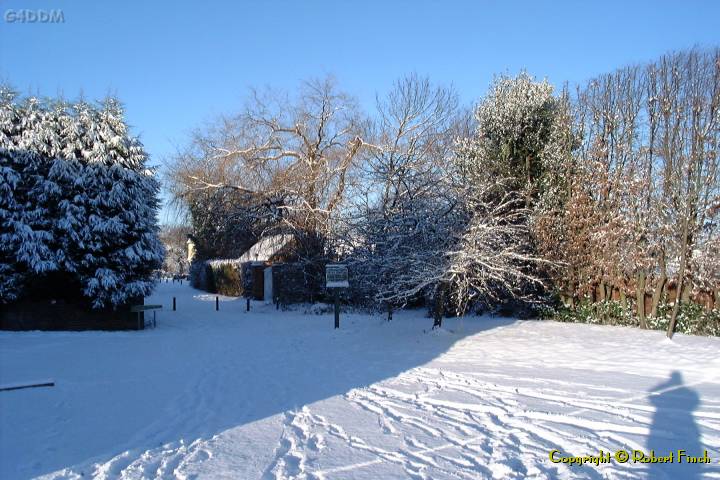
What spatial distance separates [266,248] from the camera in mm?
25812

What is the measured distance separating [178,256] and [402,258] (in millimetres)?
66110

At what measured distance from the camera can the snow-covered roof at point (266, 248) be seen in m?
22.5

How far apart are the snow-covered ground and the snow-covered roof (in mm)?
10020

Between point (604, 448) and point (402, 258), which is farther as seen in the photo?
point (402, 258)

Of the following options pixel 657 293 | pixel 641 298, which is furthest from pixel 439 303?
pixel 657 293

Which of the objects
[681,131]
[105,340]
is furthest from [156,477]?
[681,131]

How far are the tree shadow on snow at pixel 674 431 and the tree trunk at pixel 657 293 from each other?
21.4ft

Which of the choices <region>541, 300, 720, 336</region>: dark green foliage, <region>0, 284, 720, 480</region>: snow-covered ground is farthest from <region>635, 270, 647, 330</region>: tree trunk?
<region>0, 284, 720, 480</region>: snow-covered ground

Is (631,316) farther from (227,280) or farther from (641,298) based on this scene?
(227,280)

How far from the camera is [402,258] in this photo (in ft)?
41.2

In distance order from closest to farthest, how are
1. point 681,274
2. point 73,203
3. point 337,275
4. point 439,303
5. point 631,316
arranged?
point 681,274 < point 439,303 < point 631,316 < point 73,203 < point 337,275

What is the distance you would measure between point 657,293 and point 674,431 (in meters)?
9.33

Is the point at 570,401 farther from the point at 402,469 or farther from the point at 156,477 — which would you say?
the point at 156,477

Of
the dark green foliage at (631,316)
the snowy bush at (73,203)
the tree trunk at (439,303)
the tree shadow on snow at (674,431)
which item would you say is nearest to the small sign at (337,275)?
the tree trunk at (439,303)
